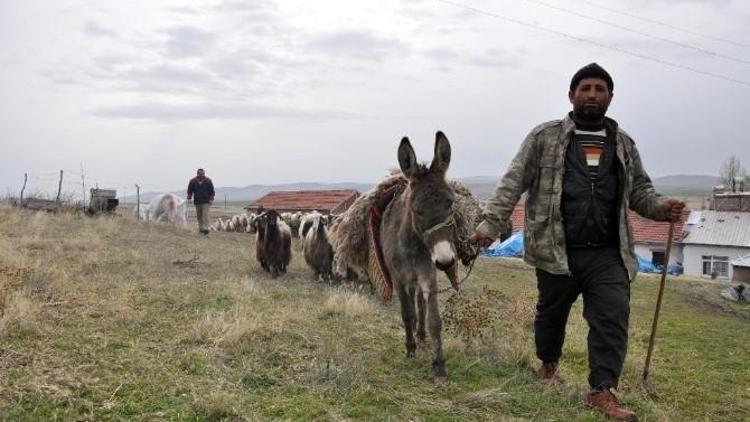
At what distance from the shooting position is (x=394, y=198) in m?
6.48

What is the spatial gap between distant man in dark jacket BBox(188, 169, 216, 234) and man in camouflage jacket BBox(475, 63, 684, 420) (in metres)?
16.5

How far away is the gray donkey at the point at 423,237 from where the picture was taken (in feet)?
16.5

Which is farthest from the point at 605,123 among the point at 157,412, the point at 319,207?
the point at 319,207

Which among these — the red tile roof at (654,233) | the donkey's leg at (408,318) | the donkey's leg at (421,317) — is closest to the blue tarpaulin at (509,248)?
the red tile roof at (654,233)

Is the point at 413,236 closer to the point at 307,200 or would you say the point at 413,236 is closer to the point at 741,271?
the point at 741,271

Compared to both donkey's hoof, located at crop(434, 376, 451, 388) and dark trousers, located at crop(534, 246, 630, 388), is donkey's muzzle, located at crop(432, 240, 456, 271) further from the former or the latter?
donkey's hoof, located at crop(434, 376, 451, 388)

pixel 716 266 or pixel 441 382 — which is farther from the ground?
pixel 441 382

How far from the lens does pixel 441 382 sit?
17.0ft

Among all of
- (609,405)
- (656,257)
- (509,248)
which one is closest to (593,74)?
(609,405)

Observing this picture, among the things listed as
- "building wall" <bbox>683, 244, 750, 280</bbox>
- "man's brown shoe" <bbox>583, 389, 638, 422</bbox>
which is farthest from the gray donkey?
"building wall" <bbox>683, 244, 750, 280</bbox>

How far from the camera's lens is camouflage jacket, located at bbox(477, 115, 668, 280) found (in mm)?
4754

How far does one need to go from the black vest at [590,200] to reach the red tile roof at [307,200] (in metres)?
37.9

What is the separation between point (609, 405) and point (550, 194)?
1.55 m

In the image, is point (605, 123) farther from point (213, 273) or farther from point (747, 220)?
point (747, 220)
